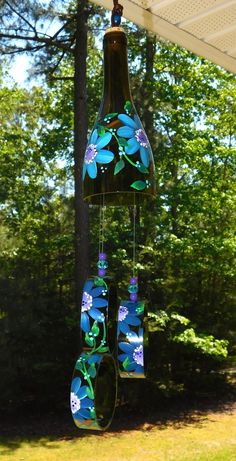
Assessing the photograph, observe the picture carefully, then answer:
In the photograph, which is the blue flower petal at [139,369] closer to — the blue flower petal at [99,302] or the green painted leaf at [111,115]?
the blue flower petal at [99,302]

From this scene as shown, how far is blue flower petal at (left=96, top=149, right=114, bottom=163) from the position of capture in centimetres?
122

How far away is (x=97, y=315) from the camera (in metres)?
1.21

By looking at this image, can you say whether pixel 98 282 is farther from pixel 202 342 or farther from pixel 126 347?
pixel 202 342

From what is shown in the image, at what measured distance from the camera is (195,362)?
30.0ft

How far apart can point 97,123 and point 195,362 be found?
840cm

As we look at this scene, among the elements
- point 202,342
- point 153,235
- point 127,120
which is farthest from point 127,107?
point 153,235

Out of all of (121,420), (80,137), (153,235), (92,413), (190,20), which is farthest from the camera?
(153,235)

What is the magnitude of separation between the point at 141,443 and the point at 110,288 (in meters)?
6.13

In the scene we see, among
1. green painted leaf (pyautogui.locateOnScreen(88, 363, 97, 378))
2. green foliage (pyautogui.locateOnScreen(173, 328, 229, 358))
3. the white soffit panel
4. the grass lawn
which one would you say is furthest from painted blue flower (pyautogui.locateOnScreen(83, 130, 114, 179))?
green foliage (pyautogui.locateOnScreen(173, 328, 229, 358))

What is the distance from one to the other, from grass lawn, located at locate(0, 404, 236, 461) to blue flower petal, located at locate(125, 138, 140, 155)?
524cm

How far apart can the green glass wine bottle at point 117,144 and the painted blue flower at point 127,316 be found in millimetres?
283

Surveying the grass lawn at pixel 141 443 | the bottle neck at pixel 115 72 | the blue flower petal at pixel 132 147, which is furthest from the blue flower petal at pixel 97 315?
the grass lawn at pixel 141 443

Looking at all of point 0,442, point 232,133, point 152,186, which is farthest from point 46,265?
point 152,186

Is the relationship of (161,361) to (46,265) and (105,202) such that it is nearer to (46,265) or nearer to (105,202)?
(46,265)
